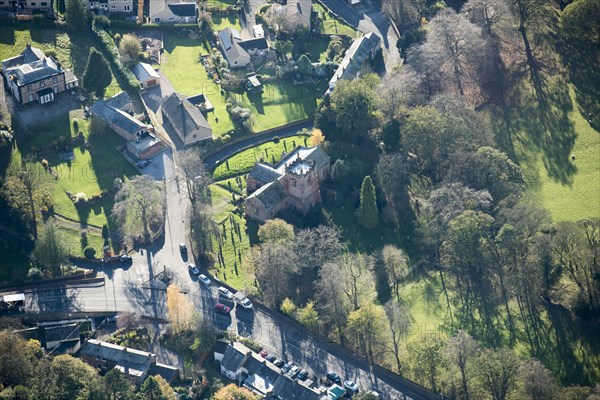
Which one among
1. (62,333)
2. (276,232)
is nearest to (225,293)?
(276,232)

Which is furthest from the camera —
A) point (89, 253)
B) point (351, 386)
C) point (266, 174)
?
point (266, 174)

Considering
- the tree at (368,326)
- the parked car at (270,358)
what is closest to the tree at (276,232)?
the tree at (368,326)

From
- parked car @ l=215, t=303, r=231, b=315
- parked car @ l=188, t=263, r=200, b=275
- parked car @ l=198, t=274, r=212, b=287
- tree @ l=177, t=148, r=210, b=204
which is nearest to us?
parked car @ l=215, t=303, r=231, b=315

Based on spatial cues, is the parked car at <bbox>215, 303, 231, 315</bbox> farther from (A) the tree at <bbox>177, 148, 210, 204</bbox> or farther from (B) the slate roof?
(A) the tree at <bbox>177, 148, 210, 204</bbox>

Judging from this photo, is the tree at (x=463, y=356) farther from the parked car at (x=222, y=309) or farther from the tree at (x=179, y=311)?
the tree at (x=179, y=311)

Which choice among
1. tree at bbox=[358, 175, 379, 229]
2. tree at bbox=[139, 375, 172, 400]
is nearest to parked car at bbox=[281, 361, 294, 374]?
tree at bbox=[139, 375, 172, 400]

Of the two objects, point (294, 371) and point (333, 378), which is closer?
point (333, 378)

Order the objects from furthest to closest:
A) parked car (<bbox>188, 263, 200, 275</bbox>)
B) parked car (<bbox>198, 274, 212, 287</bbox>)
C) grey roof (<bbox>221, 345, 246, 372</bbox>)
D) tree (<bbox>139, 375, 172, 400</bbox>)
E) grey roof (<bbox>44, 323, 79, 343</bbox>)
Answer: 1. parked car (<bbox>188, 263, 200, 275</bbox>)
2. parked car (<bbox>198, 274, 212, 287</bbox>)
3. grey roof (<bbox>44, 323, 79, 343</bbox>)
4. grey roof (<bbox>221, 345, 246, 372</bbox>)
5. tree (<bbox>139, 375, 172, 400</bbox>)

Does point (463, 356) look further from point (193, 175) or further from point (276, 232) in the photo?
point (193, 175)

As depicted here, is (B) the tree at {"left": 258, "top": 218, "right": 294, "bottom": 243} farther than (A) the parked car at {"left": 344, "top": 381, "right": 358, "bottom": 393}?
Yes
